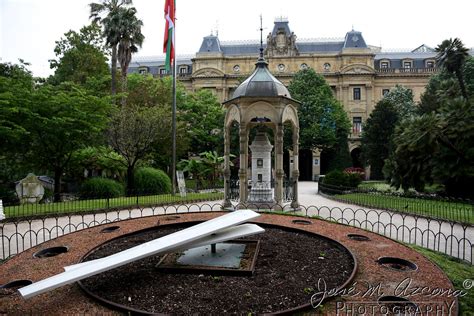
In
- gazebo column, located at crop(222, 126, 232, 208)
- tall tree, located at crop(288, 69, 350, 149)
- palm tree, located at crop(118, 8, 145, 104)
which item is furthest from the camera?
tall tree, located at crop(288, 69, 350, 149)

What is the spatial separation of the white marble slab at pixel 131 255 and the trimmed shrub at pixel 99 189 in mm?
15767

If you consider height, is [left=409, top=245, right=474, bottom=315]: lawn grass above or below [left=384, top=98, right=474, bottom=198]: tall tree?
below

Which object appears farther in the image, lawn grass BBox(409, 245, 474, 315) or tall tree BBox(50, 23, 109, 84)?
tall tree BBox(50, 23, 109, 84)

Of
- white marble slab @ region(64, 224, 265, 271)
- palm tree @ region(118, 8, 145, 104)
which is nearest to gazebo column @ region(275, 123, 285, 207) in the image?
white marble slab @ region(64, 224, 265, 271)

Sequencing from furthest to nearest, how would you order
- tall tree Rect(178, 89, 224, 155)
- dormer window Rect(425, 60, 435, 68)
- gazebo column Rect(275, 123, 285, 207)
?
dormer window Rect(425, 60, 435, 68)
tall tree Rect(178, 89, 224, 155)
gazebo column Rect(275, 123, 285, 207)

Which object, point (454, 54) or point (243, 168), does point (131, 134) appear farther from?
point (454, 54)

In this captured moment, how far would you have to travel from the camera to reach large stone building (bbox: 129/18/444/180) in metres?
53.5

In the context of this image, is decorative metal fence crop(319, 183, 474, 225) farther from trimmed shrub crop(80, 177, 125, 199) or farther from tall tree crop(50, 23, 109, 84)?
tall tree crop(50, 23, 109, 84)

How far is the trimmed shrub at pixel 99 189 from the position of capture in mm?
20859

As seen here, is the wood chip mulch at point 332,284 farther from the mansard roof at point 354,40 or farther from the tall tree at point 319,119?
the mansard roof at point 354,40

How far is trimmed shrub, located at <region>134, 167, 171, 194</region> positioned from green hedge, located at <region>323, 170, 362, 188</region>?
11.5m

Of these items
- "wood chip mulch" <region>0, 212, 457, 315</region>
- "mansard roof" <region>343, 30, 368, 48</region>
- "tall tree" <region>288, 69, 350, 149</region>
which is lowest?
"wood chip mulch" <region>0, 212, 457, 315</region>

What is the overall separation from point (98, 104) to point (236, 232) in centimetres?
1605

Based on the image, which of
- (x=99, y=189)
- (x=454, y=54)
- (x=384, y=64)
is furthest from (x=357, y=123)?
(x=99, y=189)
